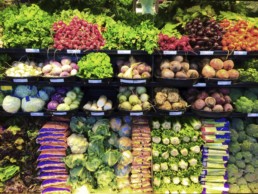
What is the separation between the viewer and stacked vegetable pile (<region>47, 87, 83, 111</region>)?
305cm

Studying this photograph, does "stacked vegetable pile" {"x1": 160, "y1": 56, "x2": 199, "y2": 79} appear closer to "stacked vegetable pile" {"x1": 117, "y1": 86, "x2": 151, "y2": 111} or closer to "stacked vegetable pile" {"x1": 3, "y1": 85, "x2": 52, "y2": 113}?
"stacked vegetable pile" {"x1": 117, "y1": 86, "x2": 151, "y2": 111}

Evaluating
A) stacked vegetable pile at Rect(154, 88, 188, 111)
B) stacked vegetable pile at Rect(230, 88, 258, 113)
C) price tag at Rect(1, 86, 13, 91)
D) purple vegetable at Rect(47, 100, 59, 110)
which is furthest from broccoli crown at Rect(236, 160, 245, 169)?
price tag at Rect(1, 86, 13, 91)

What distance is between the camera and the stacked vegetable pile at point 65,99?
3.05 metres

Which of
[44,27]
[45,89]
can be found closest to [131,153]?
[45,89]

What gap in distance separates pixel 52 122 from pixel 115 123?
2.63 feet

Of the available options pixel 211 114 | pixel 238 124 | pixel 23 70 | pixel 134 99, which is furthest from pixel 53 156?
pixel 238 124

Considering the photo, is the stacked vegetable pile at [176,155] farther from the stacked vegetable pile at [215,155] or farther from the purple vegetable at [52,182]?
the purple vegetable at [52,182]

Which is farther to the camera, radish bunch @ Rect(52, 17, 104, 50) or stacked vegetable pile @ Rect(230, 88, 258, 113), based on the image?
stacked vegetable pile @ Rect(230, 88, 258, 113)

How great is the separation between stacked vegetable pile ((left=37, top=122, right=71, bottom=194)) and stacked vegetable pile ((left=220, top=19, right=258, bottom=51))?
7.34 feet

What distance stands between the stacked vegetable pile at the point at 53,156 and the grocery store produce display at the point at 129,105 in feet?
0.04

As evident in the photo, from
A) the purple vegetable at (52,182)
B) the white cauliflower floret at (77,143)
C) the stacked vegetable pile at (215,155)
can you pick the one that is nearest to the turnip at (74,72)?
the white cauliflower floret at (77,143)

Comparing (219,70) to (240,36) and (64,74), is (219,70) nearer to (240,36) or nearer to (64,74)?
(240,36)

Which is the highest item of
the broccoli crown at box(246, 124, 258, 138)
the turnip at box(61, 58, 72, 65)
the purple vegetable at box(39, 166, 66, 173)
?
the turnip at box(61, 58, 72, 65)

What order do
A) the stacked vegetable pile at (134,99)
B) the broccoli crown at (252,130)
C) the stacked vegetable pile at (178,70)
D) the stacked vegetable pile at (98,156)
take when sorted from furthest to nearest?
the broccoli crown at (252,130) → the stacked vegetable pile at (98,156) → the stacked vegetable pile at (134,99) → the stacked vegetable pile at (178,70)
